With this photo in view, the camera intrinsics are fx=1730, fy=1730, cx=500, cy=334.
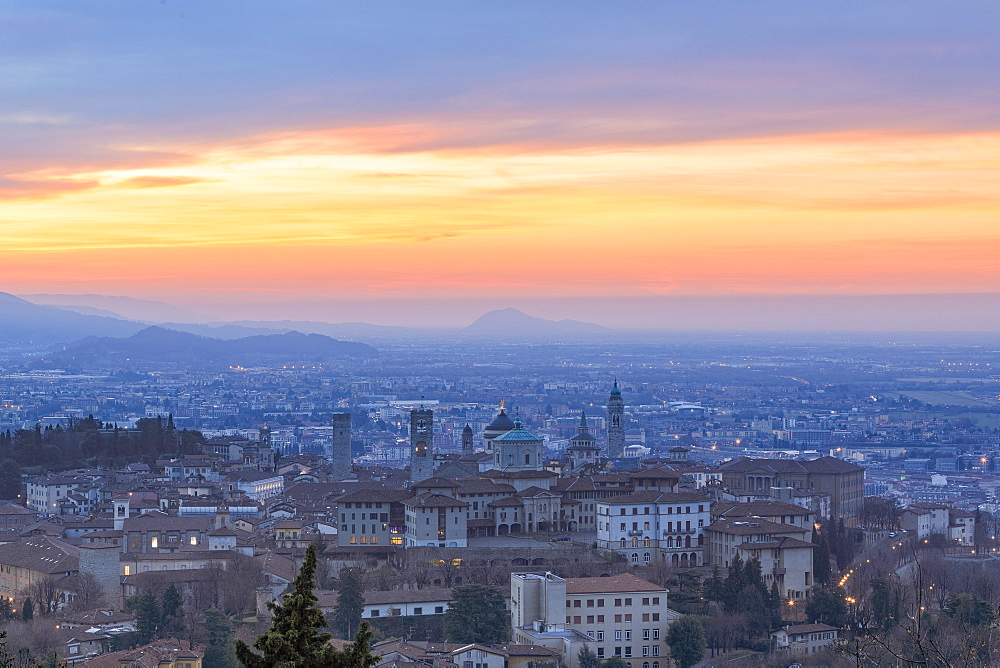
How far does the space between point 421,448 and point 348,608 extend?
72.2ft

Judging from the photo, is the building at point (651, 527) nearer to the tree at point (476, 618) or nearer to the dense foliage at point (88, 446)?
the tree at point (476, 618)

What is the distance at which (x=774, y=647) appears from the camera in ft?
122

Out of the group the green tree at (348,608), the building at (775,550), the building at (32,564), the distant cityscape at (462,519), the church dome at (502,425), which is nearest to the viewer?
the green tree at (348,608)

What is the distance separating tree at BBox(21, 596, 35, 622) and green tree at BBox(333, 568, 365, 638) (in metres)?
6.43

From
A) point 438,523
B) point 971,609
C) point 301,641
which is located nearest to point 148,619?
point 438,523

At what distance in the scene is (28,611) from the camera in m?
36.5

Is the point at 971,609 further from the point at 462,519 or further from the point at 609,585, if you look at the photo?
the point at 462,519

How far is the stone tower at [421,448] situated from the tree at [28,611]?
763 inches

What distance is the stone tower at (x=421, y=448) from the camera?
56.7 metres

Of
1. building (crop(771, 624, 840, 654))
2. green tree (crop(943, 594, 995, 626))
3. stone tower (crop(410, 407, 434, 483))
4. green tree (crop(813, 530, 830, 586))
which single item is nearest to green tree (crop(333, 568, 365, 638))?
building (crop(771, 624, 840, 654))

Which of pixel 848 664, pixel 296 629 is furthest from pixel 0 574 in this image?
pixel 296 629

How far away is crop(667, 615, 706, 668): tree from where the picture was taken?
35500 millimetres

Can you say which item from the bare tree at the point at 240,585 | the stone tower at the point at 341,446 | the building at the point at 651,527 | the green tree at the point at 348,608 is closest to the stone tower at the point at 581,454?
the stone tower at the point at 341,446

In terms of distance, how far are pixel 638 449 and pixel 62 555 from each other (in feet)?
197
